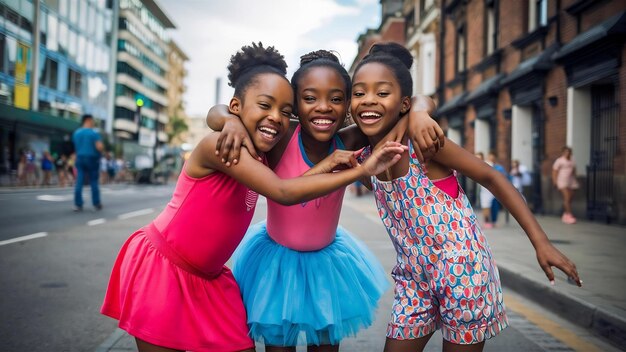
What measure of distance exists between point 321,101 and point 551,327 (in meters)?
2.99

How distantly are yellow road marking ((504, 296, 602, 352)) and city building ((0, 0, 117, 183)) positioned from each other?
12.7m

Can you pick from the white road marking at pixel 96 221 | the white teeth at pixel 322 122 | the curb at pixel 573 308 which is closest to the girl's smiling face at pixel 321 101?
the white teeth at pixel 322 122

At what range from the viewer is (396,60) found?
241cm

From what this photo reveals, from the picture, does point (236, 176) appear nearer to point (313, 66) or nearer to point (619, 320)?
point (313, 66)

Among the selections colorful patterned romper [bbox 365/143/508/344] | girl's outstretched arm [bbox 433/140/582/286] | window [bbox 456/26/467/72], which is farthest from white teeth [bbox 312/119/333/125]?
window [bbox 456/26/467/72]

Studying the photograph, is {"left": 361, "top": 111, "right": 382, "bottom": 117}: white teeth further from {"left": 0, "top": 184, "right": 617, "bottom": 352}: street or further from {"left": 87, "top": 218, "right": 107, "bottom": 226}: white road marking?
{"left": 87, "top": 218, "right": 107, "bottom": 226}: white road marking

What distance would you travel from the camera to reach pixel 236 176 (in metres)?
2.14

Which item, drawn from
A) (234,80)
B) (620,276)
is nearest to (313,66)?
(234,80)

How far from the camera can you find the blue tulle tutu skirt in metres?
2.34

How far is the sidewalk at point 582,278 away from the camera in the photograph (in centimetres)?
394

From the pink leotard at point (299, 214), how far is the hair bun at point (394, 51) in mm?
468

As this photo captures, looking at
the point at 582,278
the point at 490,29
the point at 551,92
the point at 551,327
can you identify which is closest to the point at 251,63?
the point at 551,327

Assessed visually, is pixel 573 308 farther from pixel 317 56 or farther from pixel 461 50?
pixel 461 50

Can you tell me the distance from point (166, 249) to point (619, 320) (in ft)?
10.7
